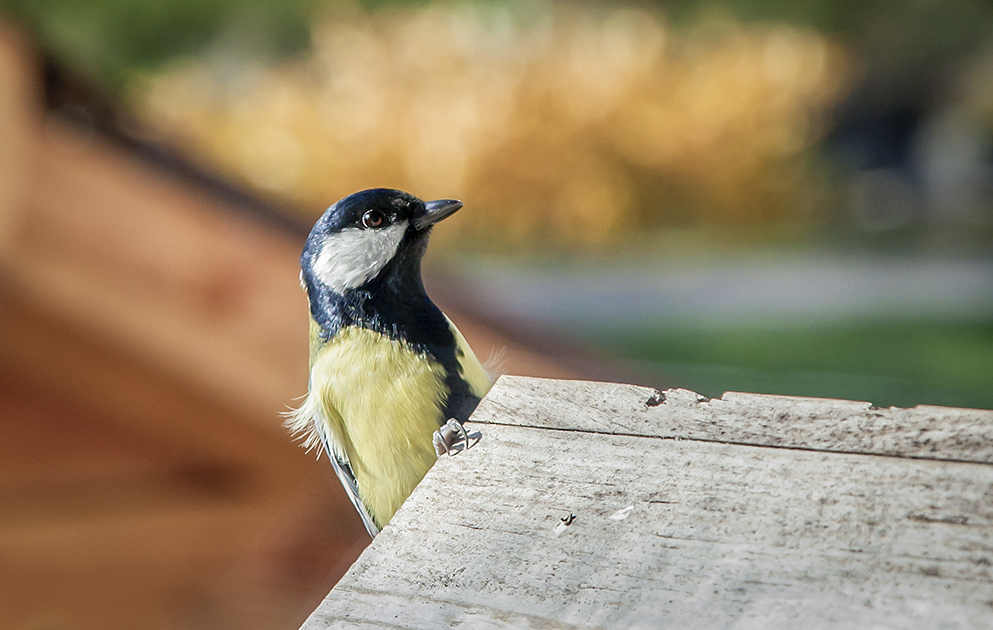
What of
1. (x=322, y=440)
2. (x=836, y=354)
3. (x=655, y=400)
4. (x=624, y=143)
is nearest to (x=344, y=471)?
(x=322, y=440)

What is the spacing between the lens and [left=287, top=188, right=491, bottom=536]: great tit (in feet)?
1.07

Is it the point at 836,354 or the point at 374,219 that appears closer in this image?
the point at 374,219

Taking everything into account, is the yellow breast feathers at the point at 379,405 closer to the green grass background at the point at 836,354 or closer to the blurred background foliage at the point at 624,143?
the blurred background foliage at the point at 624,143

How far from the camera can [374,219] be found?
1.10ft

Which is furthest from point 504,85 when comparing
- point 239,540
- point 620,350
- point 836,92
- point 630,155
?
point 836,92

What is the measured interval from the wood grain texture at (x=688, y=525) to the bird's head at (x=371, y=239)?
0.07 metres

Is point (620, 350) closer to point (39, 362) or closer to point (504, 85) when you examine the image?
point (504, 85)

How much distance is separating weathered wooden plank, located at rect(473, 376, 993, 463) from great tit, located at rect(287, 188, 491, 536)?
2 centimetres

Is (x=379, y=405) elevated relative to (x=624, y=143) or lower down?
lower down

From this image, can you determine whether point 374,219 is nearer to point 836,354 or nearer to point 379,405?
point 379,405

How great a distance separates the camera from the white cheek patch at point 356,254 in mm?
335

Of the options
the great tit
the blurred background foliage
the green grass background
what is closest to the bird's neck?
the great tit

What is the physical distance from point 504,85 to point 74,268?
1.23 m

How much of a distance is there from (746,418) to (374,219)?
146 millimetres
